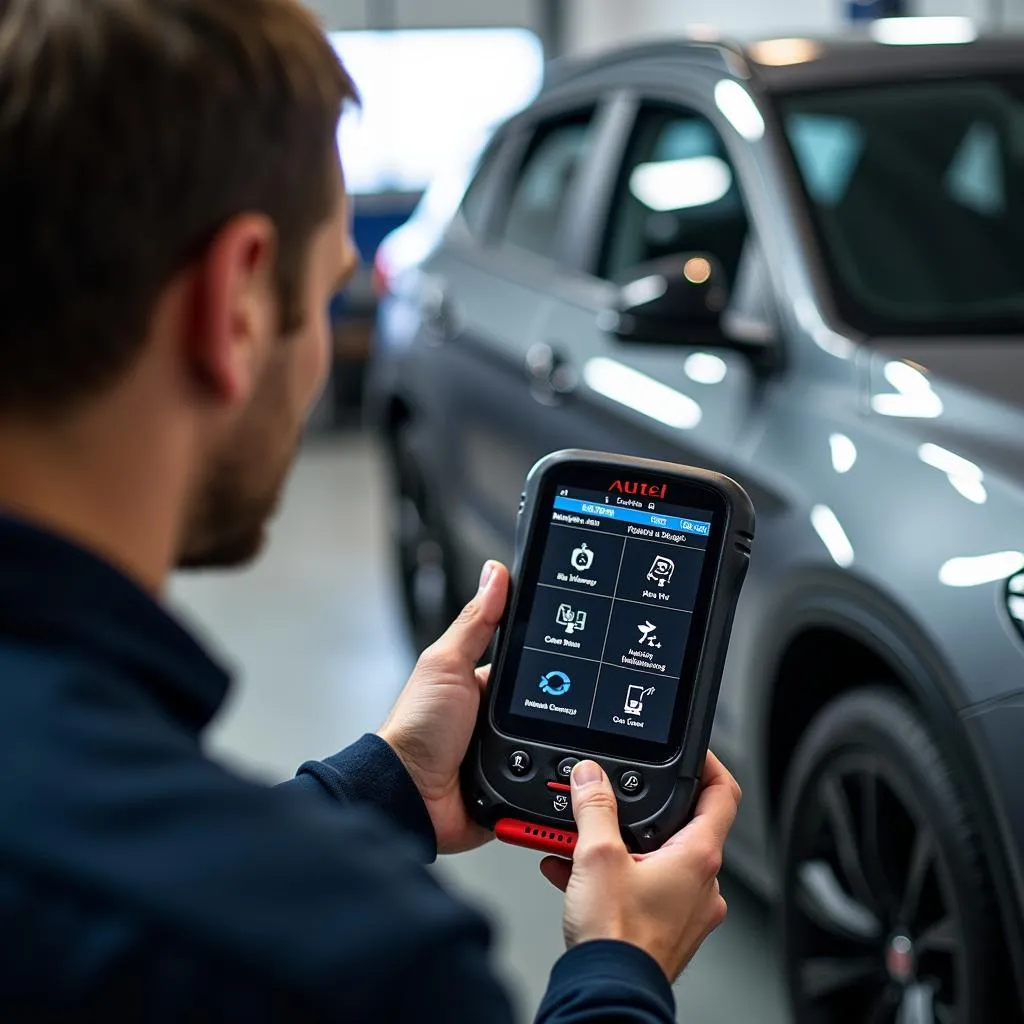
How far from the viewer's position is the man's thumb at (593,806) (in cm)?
98

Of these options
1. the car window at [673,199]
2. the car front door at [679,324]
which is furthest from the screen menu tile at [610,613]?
the car window at [673,199]

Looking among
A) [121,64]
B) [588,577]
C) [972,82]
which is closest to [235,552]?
[121,64]

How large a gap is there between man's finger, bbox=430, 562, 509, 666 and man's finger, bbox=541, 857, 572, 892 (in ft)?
0.51

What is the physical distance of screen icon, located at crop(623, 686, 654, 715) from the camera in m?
1.13

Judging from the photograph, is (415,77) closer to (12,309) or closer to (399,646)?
(399,646)

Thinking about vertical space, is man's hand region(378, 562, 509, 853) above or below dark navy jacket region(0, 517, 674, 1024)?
below

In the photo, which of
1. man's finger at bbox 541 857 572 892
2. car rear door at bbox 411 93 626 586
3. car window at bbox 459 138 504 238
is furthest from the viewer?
car window at bbox 459 138 504 238

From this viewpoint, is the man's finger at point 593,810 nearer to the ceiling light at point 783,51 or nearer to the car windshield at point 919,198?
the car windshield at point 919,198

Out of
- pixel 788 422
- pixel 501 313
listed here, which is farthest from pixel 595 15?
pixel 788 422

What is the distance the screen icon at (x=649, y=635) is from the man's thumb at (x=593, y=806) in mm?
94

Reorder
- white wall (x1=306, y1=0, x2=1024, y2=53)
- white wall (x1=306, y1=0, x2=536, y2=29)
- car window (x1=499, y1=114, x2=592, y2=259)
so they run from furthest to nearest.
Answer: white wall (x1=306, y1=0, x2=536, y2=29) < white wall (x1=306, y1=0, x2=1024, y2=53) < car window (x1=499, y1=114, x2=592, y2=259)

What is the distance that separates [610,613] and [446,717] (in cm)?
14

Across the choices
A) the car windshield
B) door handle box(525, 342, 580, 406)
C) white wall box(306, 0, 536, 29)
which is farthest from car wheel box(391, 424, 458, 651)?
white wall box(306, 0, 536, 29)

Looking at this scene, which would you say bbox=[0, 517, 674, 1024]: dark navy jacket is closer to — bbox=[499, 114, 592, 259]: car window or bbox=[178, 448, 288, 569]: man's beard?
bbox=[178, 448, 288, 569]: man's beard
